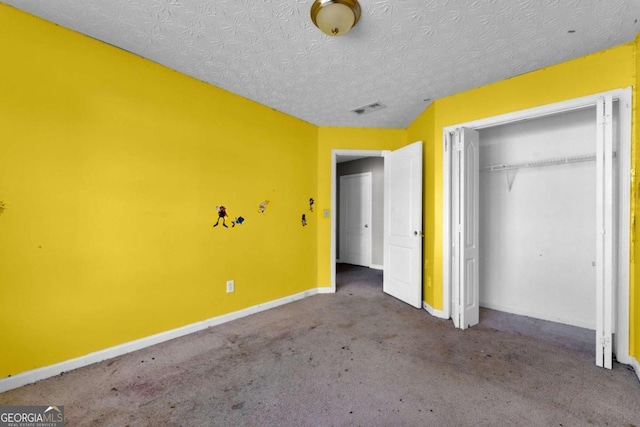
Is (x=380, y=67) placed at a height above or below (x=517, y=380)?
above

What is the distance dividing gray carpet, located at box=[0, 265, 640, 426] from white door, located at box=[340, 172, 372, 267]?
320 cm

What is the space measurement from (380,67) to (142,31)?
1.85 m

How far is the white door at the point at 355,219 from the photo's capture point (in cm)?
589

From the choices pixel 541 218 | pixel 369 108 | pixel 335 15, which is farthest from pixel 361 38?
pixel 541 218

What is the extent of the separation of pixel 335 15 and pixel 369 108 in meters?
1.70

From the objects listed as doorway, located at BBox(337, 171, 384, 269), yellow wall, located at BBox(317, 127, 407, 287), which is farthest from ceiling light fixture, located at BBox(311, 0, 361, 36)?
doorway, located at BBox(337, 171, 384, 269)

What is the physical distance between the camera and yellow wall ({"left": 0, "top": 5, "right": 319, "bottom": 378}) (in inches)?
70.9

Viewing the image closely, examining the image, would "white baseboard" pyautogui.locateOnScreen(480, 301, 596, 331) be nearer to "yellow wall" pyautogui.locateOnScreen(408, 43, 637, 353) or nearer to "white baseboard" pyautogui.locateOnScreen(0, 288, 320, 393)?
"yellow wall" pyautogui.locateOnScreen(408, 43, 637, 353)

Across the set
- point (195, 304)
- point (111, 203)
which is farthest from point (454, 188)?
point (111, 203)

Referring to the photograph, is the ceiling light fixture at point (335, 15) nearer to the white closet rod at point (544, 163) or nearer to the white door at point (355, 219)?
the white closet rod at point (544, 163)

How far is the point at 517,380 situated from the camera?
1.90m

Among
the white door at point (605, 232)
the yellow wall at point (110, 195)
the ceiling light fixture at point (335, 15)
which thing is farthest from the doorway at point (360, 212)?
the ceiling light fixture at point (335, 15)

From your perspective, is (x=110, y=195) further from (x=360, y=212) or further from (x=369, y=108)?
(x=360, y=212)

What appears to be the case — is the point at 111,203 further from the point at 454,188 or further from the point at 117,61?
the point at 454,188
